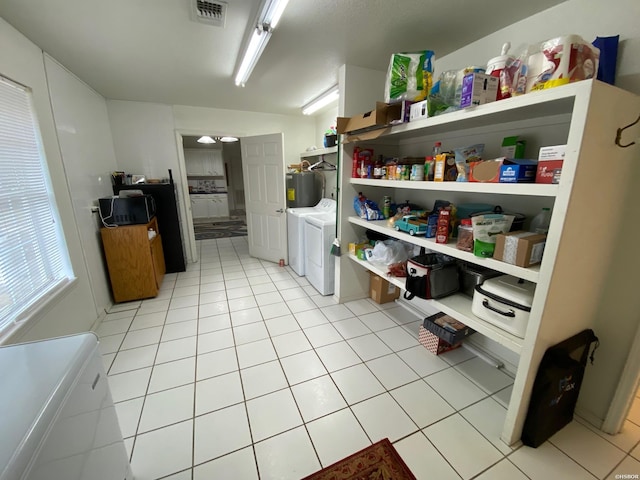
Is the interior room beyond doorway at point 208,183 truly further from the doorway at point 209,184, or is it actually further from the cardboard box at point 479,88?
the cardboard box at point 479,88

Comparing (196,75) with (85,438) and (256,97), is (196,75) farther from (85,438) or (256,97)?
(85,438)

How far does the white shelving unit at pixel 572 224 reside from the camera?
99cm

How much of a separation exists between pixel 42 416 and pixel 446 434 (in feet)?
5.54

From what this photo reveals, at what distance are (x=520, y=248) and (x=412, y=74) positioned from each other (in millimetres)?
1228

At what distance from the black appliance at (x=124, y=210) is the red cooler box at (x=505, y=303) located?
10.5 feet

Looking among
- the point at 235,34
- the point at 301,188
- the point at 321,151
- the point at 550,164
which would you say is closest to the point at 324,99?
the point at 321,151

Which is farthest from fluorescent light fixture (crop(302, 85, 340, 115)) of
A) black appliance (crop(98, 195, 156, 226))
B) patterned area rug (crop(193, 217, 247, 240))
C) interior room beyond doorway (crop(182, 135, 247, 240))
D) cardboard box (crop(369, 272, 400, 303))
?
interior room beyond doorway (crop(182, 135, 247, 240))

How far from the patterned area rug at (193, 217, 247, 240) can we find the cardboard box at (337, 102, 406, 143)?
13.9ft

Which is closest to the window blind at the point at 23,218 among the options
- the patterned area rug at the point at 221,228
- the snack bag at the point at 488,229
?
the snack bag at the point at 488,229

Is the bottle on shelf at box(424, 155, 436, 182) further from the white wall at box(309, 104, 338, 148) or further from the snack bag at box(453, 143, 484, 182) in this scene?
the white wall at box(309, 104, 338, 148)

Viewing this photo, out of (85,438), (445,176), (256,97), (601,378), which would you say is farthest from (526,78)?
(256,97)

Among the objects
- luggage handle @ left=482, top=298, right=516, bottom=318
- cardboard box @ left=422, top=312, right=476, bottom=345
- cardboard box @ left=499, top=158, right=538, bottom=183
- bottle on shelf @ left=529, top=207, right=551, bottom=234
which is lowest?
cardboard box @ left=422, top=312, right=476, bottom=345

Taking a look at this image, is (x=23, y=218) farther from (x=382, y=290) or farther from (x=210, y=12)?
(x=382, y=290)

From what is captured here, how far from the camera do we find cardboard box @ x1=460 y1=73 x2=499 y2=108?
123cm
